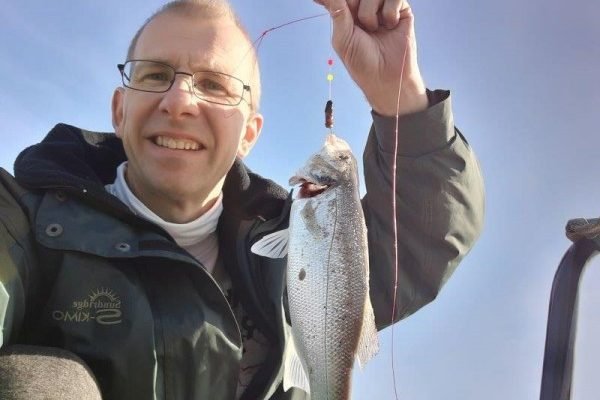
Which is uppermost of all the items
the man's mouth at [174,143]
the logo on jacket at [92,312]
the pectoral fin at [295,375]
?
the man's mouth at [174,143]

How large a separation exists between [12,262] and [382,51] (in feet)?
6.79

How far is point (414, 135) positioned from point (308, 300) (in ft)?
3.70

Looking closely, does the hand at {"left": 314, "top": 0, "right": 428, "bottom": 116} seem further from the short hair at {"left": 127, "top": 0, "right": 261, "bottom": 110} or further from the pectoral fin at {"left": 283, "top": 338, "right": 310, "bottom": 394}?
the pectoral fin at {"left": 283, "top": 338, "right": 310, "bottom": 394}

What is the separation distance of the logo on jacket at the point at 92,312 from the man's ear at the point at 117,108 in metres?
1.30

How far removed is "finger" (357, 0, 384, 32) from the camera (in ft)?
9.79

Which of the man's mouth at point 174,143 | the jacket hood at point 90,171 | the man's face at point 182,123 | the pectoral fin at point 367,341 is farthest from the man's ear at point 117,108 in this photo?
the pectoral fin at point 367,341

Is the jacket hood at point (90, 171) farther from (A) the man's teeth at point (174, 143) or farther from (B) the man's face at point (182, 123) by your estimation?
(A) the man's teeth at point (174, 143)

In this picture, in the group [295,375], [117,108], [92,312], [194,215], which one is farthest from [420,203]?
[117,108]

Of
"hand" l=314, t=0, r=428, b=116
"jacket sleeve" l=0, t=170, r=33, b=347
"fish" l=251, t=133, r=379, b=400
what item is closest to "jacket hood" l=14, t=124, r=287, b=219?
"jacket sleeve" l=0, t=170, r=33, b=347

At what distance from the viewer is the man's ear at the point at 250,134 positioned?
371 centimetres

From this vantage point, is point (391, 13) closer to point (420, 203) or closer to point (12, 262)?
point (420, 203)

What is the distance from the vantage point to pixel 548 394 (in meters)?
3.17

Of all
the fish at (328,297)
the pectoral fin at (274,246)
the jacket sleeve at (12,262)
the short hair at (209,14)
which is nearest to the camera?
the jacket sleeve at (12,262)

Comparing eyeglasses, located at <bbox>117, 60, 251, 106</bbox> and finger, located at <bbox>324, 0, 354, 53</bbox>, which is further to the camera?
eyeglasses, located at <bbox>117, 60, 251, 106</bbox>
